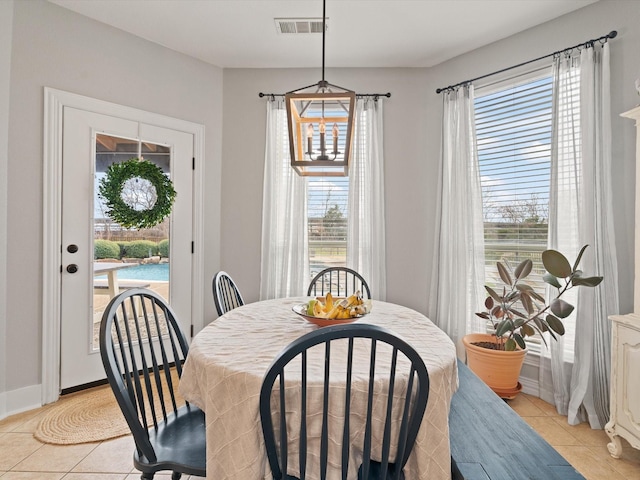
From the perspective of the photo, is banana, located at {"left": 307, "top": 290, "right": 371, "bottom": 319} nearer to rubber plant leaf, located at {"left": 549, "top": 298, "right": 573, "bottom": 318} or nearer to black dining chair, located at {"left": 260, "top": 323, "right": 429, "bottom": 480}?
black dining chair, located at {"left": 260, "top": 323, "right": 429, "bottom": 480}

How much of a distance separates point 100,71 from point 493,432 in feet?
11.1

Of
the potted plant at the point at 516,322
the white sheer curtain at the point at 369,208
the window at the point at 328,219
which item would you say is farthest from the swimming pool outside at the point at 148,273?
the potted plant at the point at 516,322

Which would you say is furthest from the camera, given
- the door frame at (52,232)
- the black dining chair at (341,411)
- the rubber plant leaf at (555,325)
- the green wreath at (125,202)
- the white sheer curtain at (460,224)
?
the white sheer curtain at (460,224)

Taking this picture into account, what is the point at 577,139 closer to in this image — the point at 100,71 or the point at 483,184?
the point at 483,184

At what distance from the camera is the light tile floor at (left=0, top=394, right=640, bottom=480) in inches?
69.9

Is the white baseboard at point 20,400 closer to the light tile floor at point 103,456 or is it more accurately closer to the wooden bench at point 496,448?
the light tile floor at point 103,456

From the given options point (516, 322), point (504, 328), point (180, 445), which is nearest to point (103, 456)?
point (180, 445)

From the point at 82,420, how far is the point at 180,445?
1465mm

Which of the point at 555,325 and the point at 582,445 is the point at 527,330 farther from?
the point at 582,445

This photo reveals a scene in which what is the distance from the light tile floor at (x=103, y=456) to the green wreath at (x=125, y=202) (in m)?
1.43

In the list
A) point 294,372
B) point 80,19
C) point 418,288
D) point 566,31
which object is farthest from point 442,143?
point 80,19

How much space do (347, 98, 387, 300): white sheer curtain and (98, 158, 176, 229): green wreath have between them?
62.3 inches

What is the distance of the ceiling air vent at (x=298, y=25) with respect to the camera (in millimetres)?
2617

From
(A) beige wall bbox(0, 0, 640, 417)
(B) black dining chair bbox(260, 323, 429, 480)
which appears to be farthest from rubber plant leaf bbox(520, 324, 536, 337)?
(B) black dining chair bbox(260, 323, 429, 480)
